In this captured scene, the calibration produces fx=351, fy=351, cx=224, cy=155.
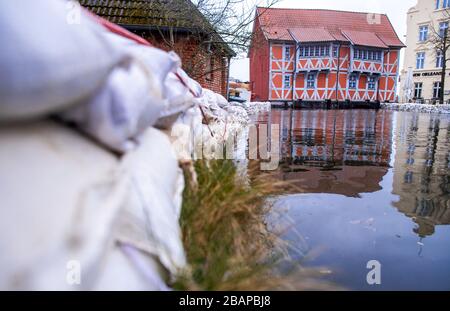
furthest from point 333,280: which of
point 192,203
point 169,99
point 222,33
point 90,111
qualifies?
point 222,33

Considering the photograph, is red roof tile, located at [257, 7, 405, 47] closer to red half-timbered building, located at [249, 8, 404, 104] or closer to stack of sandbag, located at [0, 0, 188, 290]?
red half-timbered building, located at [249, 8, 404, 104]

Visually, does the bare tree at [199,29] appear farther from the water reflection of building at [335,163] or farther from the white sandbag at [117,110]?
the white sandbag at [117,110]

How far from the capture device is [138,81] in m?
1.19

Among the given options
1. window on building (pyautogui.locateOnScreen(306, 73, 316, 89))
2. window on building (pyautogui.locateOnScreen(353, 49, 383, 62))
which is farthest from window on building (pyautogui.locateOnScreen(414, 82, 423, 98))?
window on building (pyautogui.locateOnScreen(306, 73, 316, 89))

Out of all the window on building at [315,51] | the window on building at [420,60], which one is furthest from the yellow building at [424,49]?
the window on building at [315,51]

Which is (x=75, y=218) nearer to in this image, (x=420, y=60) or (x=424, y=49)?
(x=424, y=49)

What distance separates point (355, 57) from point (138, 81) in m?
29.3

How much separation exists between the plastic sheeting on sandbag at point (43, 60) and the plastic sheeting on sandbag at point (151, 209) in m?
0.28

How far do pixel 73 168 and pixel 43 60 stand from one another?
283 millimetres

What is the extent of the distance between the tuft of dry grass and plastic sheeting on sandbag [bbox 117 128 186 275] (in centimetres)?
10

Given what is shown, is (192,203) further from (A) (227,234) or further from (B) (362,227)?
(B) (362,227)

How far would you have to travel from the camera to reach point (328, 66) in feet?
87.1

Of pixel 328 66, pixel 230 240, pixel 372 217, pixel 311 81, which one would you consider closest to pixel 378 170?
pixel 372 217

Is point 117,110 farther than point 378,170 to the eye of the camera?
No
